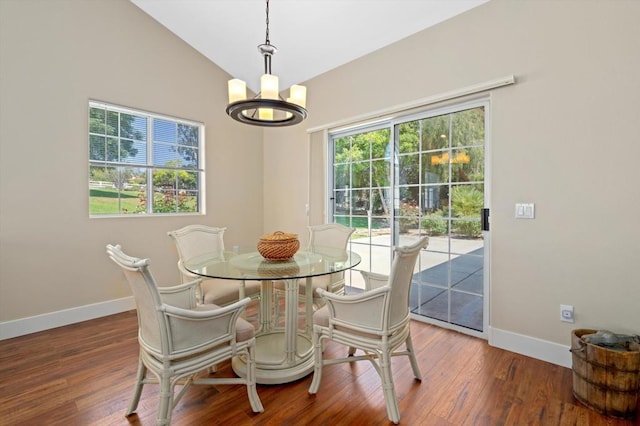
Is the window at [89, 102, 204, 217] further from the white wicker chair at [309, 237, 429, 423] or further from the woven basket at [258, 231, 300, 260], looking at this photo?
the white wicker chair at [309, 237, 429, 423]

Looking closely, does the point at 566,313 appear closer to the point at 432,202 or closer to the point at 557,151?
the point at 557,151

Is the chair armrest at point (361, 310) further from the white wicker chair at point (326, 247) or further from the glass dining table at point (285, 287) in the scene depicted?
the white wicker chair at point (326, 247)

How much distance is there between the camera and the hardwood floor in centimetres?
167

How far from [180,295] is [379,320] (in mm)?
1345

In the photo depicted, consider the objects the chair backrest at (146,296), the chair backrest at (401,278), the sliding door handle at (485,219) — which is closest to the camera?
the chair backrest at (146,296)

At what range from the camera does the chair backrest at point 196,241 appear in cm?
273

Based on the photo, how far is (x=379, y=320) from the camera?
1684mm

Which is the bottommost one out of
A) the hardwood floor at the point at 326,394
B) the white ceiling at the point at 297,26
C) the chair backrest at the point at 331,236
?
the hardwood floor at the point at 326,394

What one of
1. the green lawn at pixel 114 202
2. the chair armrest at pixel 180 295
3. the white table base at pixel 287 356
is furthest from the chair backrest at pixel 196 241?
the green lawn at pixel 114 202

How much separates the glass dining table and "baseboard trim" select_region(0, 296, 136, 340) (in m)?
1.67

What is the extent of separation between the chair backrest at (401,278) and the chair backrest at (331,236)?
1158mm

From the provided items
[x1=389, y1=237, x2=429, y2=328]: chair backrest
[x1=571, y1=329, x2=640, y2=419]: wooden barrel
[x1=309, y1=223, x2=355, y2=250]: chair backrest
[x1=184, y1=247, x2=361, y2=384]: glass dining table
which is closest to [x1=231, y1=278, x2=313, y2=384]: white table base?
[x1=184, y1=247, x2=361, y2=384]: glass dining table

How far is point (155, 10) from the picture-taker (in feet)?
11.1

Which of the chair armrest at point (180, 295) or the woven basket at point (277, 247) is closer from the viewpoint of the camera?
the chair armrest at point (180, 295)
